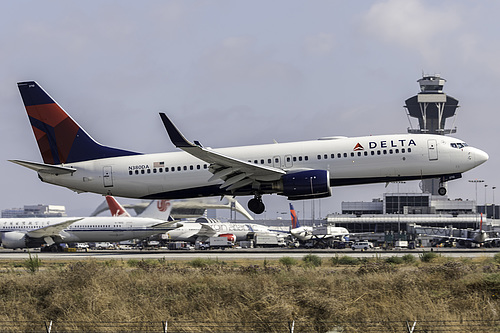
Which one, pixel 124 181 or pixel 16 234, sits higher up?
pixel 124 181

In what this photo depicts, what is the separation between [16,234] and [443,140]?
171ft

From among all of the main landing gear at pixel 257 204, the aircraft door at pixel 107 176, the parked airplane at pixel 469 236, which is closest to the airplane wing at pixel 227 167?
the main landing gear at pixel 257 204

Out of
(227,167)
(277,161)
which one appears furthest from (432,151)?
(227,167)

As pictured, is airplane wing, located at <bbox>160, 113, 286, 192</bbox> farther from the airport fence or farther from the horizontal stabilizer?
the airport fence

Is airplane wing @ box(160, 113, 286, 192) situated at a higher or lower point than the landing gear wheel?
higher

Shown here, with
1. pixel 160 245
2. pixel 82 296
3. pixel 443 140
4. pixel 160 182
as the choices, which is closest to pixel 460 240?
pixel 160 245

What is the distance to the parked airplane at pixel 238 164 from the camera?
46219 mm

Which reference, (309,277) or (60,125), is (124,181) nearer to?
(60,125)

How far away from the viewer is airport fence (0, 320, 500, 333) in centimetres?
2322

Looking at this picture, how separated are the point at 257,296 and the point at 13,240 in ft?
190

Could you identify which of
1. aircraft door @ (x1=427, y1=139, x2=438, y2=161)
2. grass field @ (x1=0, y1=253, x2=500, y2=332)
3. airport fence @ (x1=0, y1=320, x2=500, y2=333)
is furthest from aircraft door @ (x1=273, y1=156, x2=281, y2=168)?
airport fence @ (x1=0, y1=320, x2=500, y2=333)

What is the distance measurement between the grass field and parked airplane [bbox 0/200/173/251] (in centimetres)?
4620

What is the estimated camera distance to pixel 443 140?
47250 millimetres

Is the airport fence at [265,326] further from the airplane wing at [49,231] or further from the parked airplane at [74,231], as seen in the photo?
the parked airplane at [74,231]
